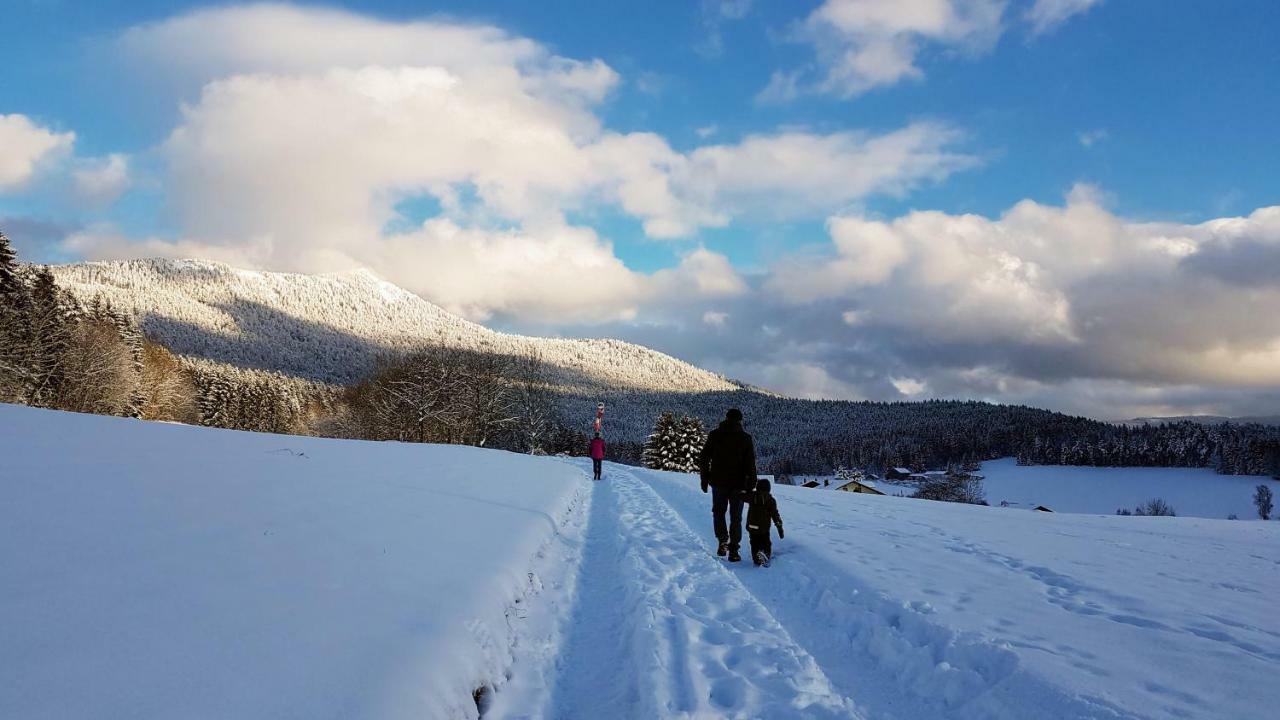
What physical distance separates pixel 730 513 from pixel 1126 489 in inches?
5045

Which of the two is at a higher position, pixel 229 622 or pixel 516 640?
pixel 229 622

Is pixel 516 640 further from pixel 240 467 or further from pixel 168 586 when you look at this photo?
pixel 240 467

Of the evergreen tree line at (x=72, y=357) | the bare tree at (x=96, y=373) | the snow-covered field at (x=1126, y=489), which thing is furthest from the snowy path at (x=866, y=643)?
the snow-covered field at (x=1126, y=489)

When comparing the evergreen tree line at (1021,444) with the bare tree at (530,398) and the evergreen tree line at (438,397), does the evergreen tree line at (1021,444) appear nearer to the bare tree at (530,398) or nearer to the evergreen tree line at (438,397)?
the bare tree at (530,398)

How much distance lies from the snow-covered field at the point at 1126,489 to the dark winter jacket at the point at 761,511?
9567 centimetres

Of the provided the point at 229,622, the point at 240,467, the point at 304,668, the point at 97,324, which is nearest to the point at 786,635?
the point at 304,668

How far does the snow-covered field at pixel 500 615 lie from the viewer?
3125mm

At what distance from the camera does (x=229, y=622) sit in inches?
138

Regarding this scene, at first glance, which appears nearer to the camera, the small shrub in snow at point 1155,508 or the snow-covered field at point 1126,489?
the small shrub in snow at point 1155,508

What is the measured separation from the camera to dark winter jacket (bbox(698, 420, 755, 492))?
9.73 meters

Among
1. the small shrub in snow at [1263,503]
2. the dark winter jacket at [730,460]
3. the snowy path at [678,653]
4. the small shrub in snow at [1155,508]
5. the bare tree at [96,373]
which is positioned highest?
the bare tree at [96,373]

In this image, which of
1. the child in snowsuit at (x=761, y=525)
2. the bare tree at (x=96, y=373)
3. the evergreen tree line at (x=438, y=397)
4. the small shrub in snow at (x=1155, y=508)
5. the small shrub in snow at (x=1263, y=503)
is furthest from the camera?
the small shrub in snow at (x=1155, y=508)

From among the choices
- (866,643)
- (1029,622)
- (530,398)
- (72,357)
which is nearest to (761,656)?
(866,643)

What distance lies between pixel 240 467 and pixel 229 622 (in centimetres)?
567
